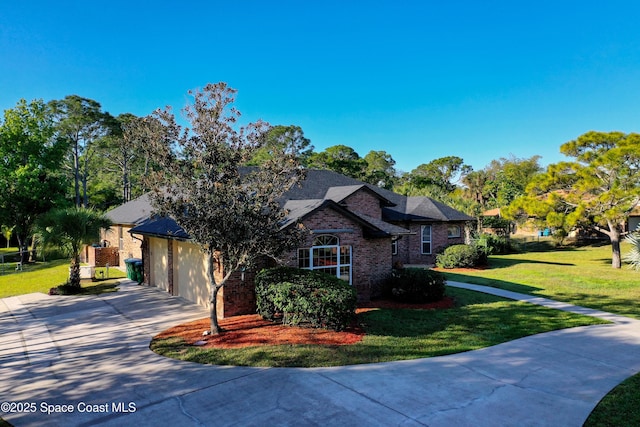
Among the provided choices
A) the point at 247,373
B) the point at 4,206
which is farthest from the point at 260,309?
the point at 4,206

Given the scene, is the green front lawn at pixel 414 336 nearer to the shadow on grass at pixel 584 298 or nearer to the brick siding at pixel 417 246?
the shadow on grass at pixel 584 298

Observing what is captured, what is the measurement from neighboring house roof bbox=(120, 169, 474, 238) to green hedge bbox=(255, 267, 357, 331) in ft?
6.85

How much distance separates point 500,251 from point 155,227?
1085 inches

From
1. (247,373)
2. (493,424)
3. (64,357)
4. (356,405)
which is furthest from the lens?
(64,357)

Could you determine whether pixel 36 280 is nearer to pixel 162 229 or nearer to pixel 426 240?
pixel 162 229

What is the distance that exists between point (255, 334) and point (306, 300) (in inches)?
60.1

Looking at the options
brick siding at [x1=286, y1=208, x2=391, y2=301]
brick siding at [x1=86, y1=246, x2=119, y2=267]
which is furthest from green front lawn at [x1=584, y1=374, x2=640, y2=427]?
brick siding at [x1=86, y1=246, x2=119, y2=267]

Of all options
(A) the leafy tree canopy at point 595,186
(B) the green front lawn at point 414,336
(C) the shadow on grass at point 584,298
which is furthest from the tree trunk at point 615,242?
(B) the green front lawn at point 414,336

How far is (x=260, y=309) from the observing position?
10797mm

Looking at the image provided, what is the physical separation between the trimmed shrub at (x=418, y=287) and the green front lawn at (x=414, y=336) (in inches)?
37.1

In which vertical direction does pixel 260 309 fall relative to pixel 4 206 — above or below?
below

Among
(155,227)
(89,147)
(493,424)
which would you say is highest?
(89,147)

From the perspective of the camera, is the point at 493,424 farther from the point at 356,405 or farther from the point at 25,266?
the point at 25,266

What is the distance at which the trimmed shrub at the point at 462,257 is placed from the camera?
22188 mm
